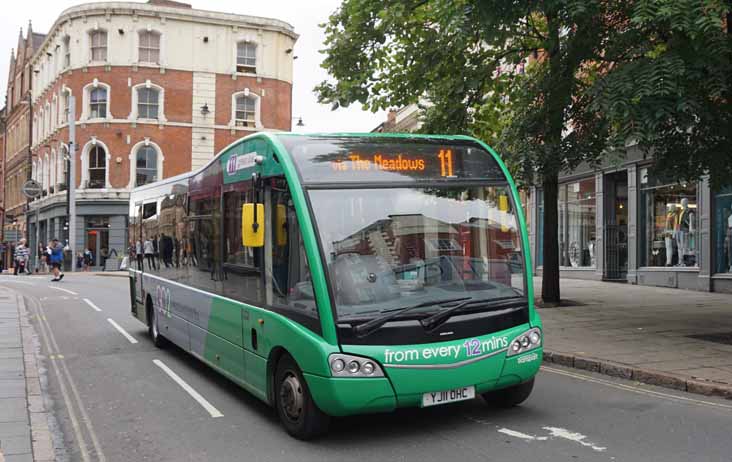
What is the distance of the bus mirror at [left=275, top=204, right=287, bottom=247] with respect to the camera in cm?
609

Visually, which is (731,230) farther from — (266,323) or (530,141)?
(266,323)

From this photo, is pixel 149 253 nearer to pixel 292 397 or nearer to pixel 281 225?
pixel 281 225

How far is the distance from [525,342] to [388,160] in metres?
1.98

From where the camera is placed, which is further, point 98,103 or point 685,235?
point 98,103

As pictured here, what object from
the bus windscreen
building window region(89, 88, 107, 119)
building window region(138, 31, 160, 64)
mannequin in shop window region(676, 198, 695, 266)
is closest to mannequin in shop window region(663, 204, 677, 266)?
mannequin in shop window region(676, 198, 695, 266)

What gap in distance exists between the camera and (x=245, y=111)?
46406 millimetres

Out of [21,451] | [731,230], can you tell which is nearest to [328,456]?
[21,451]

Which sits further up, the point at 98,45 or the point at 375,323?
the point at 98,45

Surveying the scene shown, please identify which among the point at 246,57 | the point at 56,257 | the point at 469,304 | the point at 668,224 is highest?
the point at 246,57

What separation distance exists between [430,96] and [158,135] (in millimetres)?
31697

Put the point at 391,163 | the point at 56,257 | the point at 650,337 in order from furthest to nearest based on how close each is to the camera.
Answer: the point at 56,257 < the point at 650,337 < the point at 391,163

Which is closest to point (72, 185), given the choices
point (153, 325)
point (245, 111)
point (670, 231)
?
point (245, 111)

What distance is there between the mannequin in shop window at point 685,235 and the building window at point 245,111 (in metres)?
31.7

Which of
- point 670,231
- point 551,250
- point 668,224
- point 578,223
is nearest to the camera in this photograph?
point 551,250
